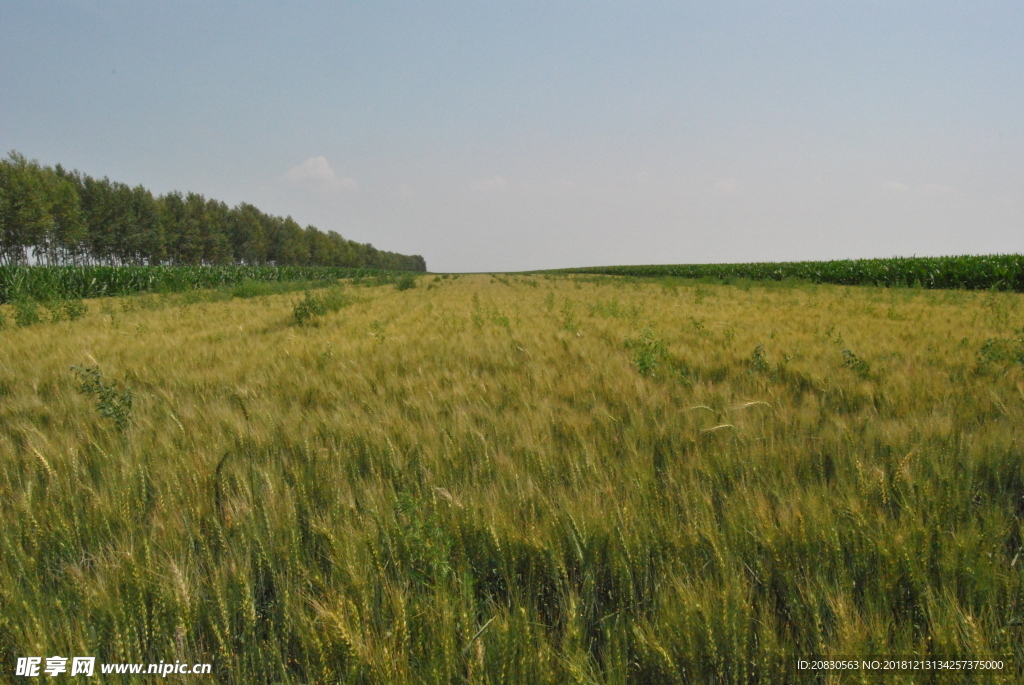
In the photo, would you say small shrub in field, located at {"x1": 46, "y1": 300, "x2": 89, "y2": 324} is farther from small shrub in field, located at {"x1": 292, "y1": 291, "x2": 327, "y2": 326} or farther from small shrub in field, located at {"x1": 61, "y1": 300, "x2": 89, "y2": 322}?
small shrub in field, located at {"x1": 292, "y1": 291, "x2": 327, "y2": 326}

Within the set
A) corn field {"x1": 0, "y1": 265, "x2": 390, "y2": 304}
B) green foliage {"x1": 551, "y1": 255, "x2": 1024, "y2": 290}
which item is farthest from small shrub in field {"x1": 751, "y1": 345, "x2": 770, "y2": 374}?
corn field {"x1": 0, "y1": 265, "x2": 390, "y2": 304}

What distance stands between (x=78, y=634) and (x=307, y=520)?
2.00 feet

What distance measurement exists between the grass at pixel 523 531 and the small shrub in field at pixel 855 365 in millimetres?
225

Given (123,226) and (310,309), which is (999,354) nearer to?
(310,309)

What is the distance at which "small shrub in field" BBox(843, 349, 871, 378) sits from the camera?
10.6 ft

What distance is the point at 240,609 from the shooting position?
1170 millimetres

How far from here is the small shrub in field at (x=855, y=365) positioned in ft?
10.6

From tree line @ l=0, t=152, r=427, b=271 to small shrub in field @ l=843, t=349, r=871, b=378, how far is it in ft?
178

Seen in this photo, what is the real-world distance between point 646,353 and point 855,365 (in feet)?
4.87

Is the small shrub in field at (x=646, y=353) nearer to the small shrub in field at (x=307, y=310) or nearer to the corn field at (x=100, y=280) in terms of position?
the small shrub in field at (x=307, y=310)

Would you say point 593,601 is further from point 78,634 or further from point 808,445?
point 808,445

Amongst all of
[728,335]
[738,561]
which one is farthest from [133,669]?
[728,335]

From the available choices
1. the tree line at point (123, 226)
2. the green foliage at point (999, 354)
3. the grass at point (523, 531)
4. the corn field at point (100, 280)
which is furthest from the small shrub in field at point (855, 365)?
the tree line at point (123, 226)

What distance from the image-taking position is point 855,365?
3.34 meters
